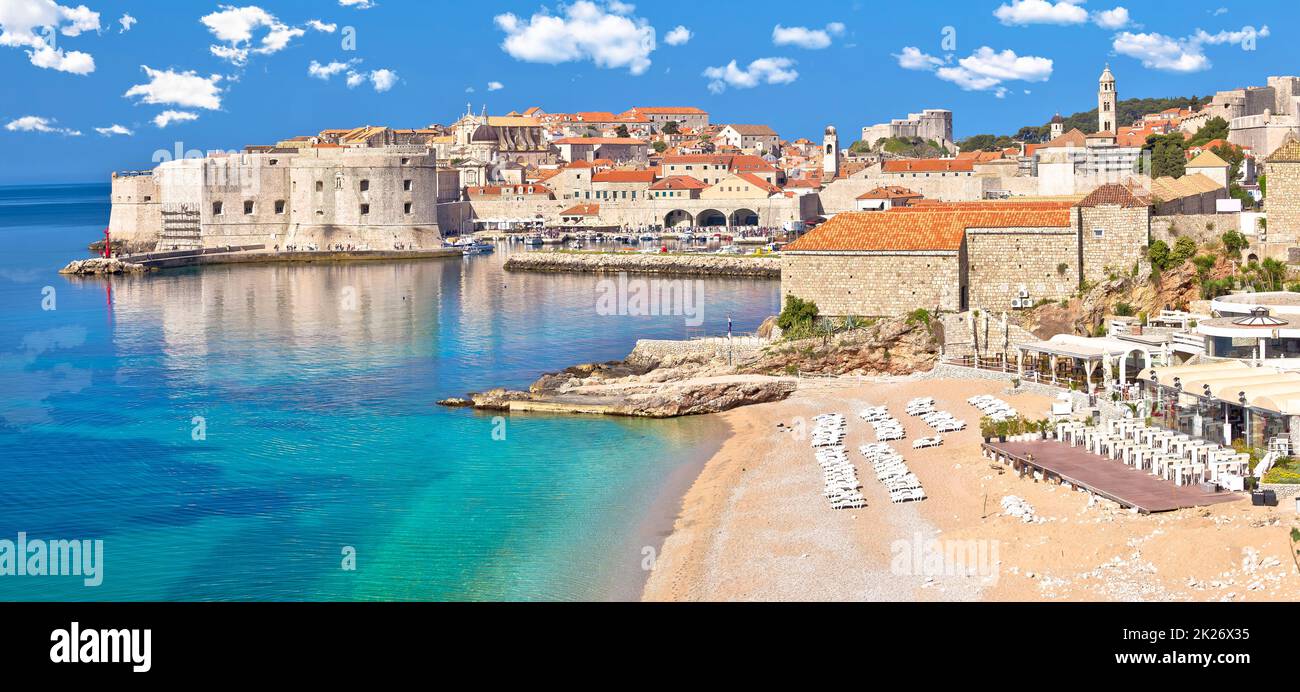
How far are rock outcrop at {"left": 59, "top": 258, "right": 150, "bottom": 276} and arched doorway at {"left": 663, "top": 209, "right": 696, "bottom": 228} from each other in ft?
82.0

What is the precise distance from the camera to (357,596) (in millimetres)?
13234

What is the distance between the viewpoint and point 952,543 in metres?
13.2

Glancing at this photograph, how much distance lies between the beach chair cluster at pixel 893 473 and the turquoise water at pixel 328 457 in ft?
7.97

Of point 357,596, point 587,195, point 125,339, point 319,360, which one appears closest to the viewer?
point 357,596

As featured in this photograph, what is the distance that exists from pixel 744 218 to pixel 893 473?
53918 millimetres

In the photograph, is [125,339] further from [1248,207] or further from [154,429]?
[1248,207]

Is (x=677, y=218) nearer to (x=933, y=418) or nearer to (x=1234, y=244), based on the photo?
(x=1234, y=244)

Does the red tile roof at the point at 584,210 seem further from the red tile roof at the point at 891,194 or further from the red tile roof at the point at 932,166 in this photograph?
the red tile roof at the point at 891,194

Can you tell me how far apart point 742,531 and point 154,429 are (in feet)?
37.8

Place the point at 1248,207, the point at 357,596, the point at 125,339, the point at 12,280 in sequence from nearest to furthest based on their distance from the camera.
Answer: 1. the point at 357,596
2. the point at 1248,207
3. the point at 125,339
4. the point at 12,280

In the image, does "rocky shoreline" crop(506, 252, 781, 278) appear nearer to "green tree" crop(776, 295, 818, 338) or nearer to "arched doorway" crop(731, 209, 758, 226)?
"arched doorway" crop(731, 209, 758, 226)

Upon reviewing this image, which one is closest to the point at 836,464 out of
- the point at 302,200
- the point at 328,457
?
the point at 328,457
